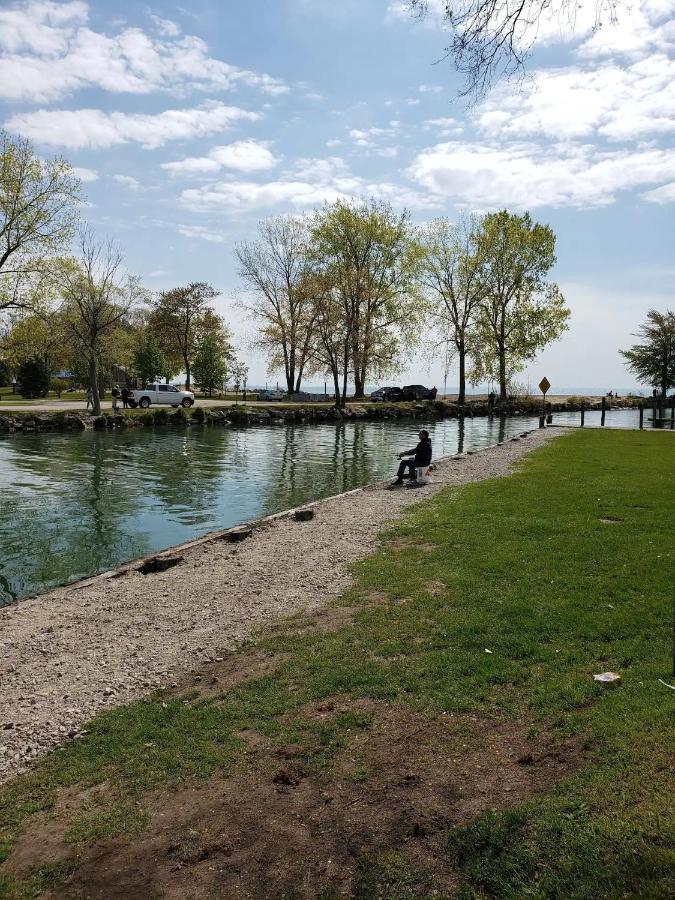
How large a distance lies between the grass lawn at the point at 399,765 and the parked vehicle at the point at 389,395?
220ft

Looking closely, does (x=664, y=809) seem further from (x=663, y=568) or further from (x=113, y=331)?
(x=113, y=331)

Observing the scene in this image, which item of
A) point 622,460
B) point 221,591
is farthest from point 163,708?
point 622,460

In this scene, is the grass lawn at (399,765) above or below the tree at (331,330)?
below

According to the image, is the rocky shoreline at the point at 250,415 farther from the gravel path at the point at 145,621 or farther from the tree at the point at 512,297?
the gravel path at the point at 145,621

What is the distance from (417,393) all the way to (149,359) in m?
33.3

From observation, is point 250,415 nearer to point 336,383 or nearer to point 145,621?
point 336,383

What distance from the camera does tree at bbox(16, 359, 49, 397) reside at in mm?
63562

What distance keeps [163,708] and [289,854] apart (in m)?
2.39

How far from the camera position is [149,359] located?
7744 centimetres

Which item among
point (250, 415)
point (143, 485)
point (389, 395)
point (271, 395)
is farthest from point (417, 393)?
point (143, 485)

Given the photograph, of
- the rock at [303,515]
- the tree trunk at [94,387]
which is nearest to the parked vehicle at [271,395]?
the tree trunk at [94,387]

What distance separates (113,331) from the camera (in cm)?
5991

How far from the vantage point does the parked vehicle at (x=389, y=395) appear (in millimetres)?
74625

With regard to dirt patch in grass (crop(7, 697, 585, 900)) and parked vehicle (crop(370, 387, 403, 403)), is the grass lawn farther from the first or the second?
parked vehicle (crop(370, 387, 403, 403))
